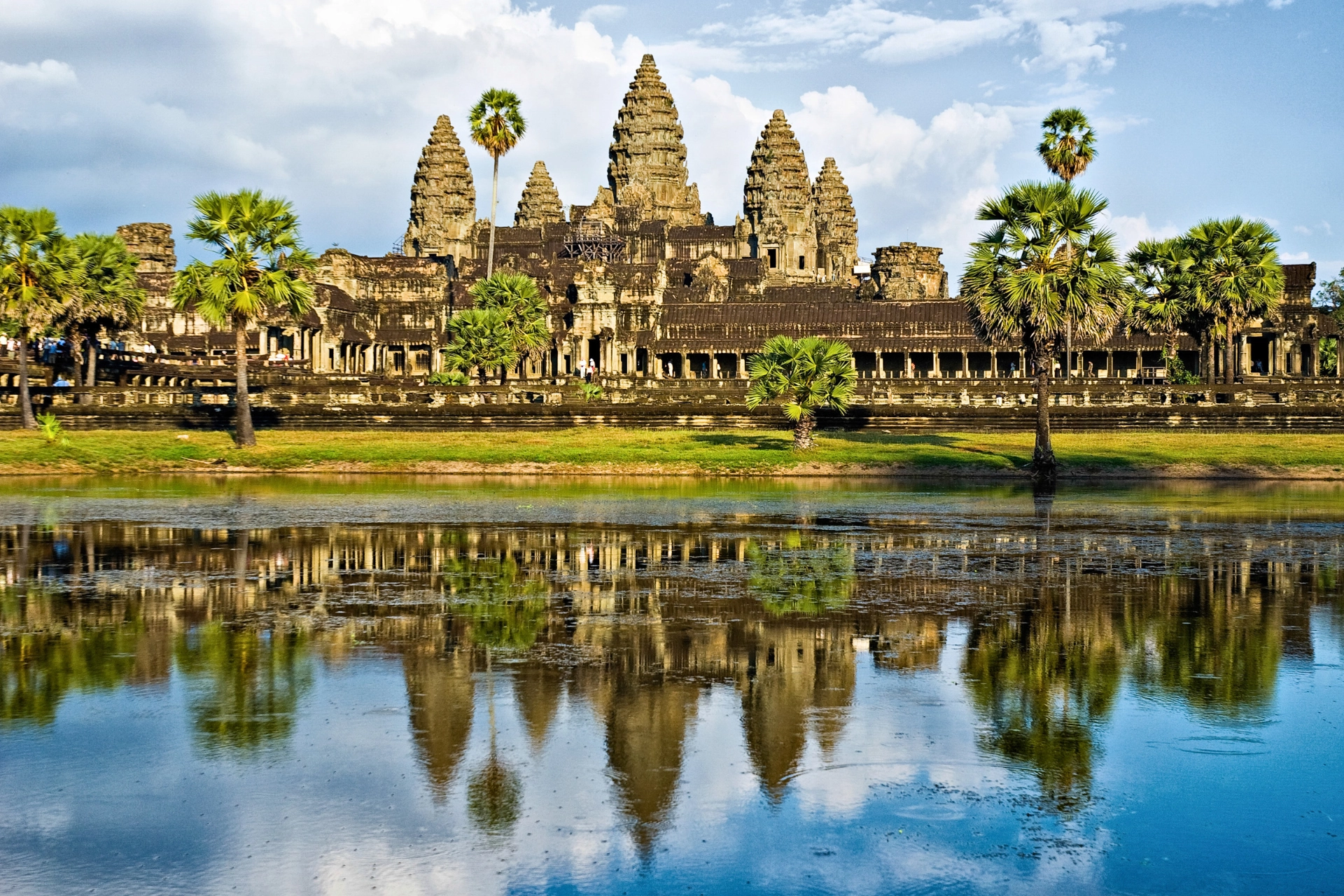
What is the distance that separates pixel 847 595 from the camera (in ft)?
47.0

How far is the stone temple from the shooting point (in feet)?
273

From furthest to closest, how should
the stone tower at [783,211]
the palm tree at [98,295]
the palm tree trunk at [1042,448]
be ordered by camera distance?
the stone tower at [783,211], the palm tree at [98,295], the palm tree trunk at [1042,448]

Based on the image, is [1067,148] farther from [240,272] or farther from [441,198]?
[441,198]

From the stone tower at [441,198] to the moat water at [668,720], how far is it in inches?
4202

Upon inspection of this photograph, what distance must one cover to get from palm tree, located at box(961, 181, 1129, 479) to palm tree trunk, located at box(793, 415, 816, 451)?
5.99 m

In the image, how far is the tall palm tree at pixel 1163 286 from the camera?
186ft

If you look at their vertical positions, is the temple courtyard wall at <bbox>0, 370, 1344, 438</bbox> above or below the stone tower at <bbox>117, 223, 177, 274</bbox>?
below

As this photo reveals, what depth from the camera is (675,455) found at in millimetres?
37594

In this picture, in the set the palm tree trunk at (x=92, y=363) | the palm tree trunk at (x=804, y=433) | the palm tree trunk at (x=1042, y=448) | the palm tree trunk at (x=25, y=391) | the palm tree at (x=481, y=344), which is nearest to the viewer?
the palm tree trunk at (x=1042, y=448)

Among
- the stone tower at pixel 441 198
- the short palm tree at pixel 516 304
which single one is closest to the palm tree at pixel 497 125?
the short palm tree at pixel 516 304

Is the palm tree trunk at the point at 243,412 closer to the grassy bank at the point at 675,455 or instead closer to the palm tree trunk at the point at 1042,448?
the grassy bank at the point at 675,455

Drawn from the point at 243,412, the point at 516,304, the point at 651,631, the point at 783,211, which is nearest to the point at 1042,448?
the point at 243,412

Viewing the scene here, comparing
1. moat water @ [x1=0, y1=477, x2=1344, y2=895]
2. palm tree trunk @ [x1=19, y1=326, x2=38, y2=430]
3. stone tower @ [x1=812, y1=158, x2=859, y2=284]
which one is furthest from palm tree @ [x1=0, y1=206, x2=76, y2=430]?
stone tower @ [x1=812, y1=158, x2=859, y2=284]

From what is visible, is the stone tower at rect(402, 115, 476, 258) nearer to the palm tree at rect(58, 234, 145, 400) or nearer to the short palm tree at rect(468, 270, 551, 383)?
the short palm tree at rect(468, 270, 551, 383)
